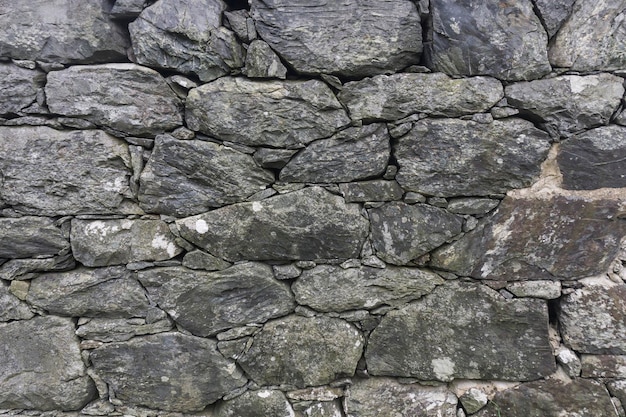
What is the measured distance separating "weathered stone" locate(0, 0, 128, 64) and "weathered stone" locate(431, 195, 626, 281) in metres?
2.21

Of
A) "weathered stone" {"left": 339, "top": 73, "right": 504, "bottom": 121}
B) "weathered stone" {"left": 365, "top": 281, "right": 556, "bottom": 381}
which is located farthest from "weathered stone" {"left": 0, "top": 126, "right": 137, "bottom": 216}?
"weathered stone" {"left": 365, "top": 281, "right": 556, "bottom": 381}

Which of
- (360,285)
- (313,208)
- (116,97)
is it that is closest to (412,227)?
(360,285)

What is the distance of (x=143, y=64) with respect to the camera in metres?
2.03

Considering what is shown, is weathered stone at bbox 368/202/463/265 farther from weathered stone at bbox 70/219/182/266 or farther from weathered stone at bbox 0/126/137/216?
weathered stone at bbox 0/126/137/216

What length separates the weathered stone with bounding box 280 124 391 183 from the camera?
204cm

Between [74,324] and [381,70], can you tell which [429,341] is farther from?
[74,324]

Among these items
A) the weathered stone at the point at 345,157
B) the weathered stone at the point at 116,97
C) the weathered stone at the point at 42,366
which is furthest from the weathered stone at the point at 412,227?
the weathered stone at the point at 42,366

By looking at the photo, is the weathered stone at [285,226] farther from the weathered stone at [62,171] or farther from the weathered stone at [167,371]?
the weathered stone at [167,371]

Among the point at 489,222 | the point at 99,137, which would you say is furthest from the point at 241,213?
the point at 489,222

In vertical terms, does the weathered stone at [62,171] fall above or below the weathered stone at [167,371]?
above

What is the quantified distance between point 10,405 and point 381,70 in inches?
117

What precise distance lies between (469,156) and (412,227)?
0.49 meters

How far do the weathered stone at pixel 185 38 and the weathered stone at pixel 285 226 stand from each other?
31.1 inches

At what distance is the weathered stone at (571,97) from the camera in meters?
1.96
